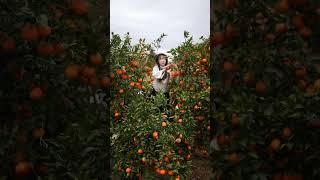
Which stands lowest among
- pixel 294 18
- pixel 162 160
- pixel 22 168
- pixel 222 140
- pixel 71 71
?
pixel 162 160

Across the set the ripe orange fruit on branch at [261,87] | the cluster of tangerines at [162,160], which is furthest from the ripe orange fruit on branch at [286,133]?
the cluster of tangerines at [162,160]

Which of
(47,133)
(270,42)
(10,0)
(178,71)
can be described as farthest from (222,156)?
(178,71)

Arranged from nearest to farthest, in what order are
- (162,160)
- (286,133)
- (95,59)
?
(286,133)
(95,59)
(162,160)

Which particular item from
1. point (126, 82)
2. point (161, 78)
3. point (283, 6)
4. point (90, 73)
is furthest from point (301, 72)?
point (161, 78)

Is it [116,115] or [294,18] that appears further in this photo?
[116,115]

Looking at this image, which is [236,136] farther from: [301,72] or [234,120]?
[301,72]

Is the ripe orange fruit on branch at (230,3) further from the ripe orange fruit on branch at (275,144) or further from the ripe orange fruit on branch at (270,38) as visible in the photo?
the ripe orange fruit on branch at (275,144)

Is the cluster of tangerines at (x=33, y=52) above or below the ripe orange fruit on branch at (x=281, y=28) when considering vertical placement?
below

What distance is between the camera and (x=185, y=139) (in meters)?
6.20

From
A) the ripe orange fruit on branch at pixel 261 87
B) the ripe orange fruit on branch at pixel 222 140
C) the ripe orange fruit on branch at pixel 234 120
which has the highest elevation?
the ripe orange fruit on branch at pixel 261 87

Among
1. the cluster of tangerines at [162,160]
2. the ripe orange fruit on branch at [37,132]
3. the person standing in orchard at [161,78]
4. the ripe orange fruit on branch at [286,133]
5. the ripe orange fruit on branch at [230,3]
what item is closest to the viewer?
the ripe orange fruit on branch at [286,133]

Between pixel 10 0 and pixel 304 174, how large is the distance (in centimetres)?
146

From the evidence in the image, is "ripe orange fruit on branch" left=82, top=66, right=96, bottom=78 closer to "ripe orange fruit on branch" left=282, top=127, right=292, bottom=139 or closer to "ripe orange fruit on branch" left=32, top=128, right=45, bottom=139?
"ripe orange fruit on branch" left=32, top=128, right=45, bottom=139

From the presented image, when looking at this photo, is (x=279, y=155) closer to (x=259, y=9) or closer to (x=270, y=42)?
(x=270, y=42)
